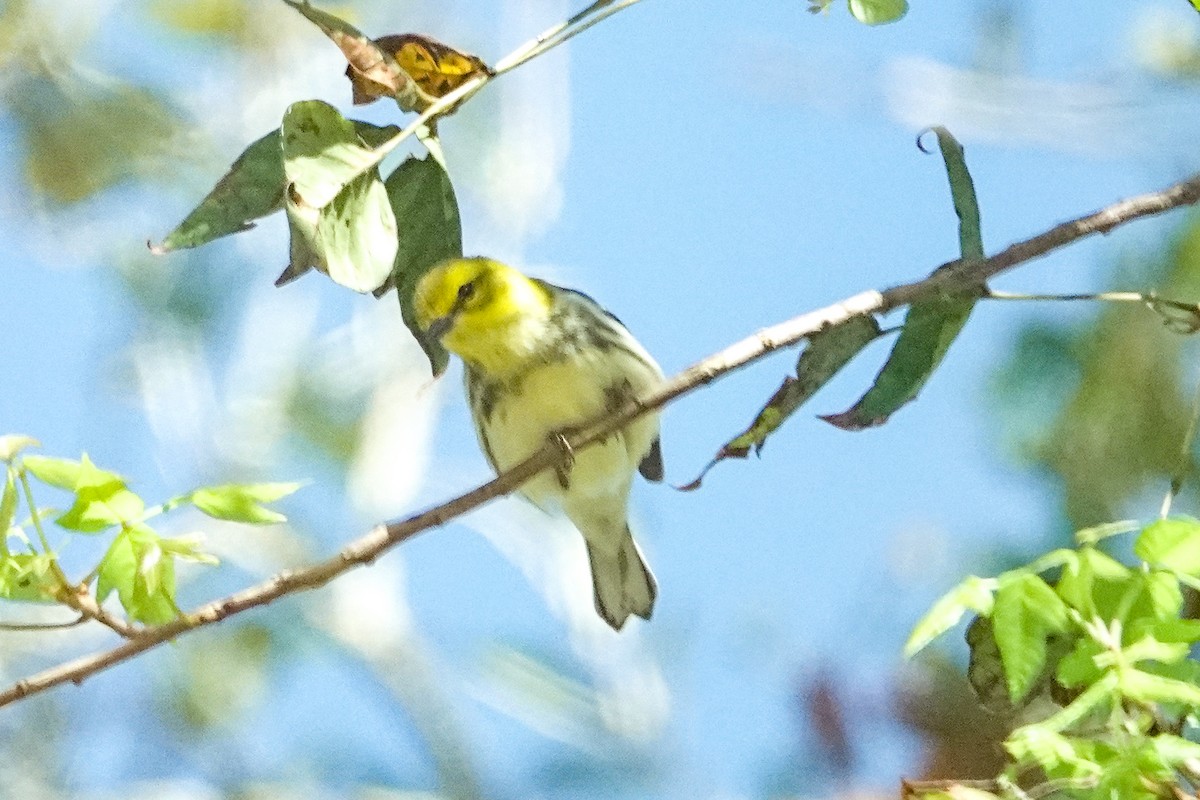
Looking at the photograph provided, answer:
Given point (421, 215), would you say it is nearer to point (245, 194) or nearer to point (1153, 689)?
point (245, 194)

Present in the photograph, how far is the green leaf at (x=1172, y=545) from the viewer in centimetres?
71

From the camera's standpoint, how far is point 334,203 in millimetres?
838

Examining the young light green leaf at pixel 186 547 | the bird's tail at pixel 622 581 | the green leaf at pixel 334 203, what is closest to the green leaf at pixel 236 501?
the young light green leaf at pixel 186 547

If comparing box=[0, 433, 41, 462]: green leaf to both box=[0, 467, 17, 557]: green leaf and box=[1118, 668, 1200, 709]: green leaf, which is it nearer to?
box=[0, 467, 17, 557]: green leaf

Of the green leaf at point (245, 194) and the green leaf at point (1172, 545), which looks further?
the green leaf at point (245, 194)

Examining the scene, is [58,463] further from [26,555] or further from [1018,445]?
[1018,445]

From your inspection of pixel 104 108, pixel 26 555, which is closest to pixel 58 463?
pixel 26 555

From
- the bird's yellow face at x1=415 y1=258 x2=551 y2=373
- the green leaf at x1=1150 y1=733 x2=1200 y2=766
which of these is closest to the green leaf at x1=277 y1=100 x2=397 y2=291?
the green leaf at x1=1150 y1=733 x2=1200 y2=766

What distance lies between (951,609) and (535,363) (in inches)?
30.9

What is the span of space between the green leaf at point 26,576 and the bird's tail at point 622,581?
104cm

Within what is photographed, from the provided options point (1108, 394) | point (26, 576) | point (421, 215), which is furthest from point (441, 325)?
point (1108, 394)

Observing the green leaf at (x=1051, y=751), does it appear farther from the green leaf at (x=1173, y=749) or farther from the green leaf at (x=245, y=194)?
the green leaf at (x=245, y=194)

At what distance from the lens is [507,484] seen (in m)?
0.94

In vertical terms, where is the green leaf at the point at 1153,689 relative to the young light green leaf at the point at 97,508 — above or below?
below
